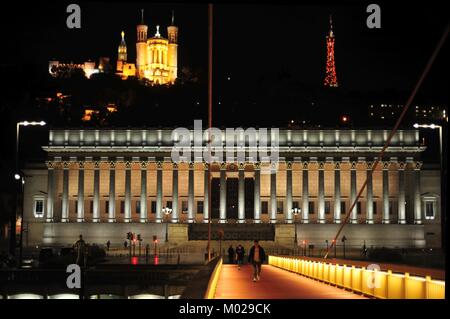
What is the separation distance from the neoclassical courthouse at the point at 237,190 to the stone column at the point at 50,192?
0.13 metres

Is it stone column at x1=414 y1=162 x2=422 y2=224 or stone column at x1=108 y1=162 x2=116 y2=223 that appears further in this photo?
stone column at x1=108 y1=162 x2=116 y2=223

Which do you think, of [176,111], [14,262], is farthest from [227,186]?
[14,262]

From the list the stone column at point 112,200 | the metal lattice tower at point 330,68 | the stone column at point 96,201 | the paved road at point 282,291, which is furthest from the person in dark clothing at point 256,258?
the metal lattice tower at point 330,68

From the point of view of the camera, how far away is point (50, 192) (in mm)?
124125

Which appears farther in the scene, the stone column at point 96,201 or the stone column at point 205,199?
the stone column at point 96,201

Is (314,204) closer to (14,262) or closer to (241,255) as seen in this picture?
(241,255)

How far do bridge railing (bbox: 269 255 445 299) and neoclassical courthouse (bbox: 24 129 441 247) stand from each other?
8162 cm

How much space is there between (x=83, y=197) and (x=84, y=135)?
9.05 metres

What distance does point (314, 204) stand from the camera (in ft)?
419

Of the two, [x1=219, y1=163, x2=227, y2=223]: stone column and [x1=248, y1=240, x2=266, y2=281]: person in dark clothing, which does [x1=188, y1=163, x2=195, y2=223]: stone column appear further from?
[x1=248, y1=240, x2=266, y2=281]: person in dark clothing

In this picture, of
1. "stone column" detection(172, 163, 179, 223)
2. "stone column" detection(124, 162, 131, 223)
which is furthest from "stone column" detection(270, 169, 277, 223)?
"stone column" detection(124, 162, 131, 223)

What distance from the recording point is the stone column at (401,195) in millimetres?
121375

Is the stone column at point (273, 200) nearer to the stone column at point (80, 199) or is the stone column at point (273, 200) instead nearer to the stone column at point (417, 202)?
the stone column at point (417, 202)

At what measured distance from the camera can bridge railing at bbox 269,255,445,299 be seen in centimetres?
2019
